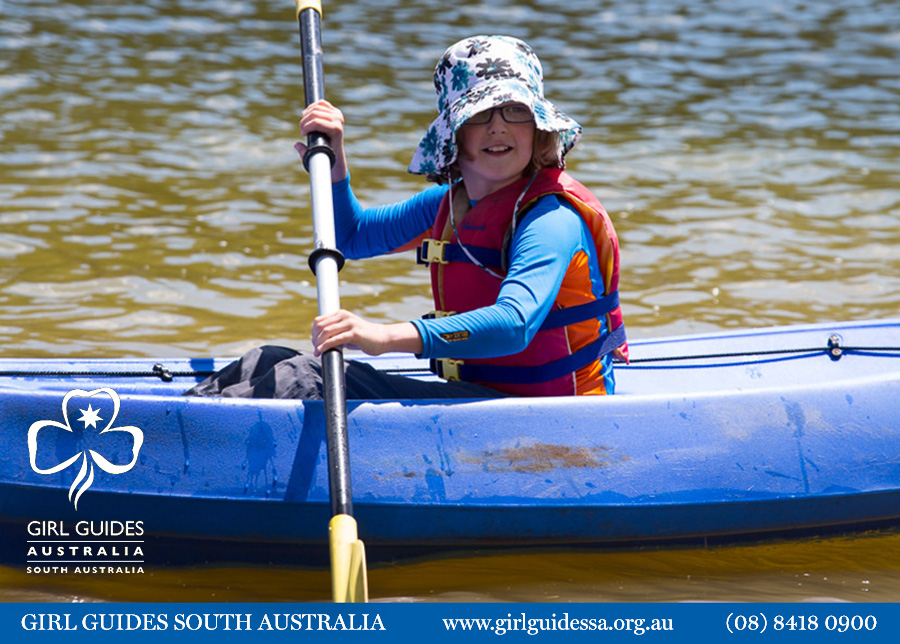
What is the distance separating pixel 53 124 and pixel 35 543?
5958 millimetres

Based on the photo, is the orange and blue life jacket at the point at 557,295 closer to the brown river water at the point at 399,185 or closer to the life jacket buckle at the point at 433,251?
the life jacket buckle at the point at 433,251

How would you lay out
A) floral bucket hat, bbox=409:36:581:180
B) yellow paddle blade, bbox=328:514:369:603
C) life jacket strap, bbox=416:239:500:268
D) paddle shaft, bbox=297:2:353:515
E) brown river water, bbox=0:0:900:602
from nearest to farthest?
yellow paddle blade, bbox=328:514:369:603 → paddle shaft, bbox=297:2:353:515 → floral bucket hat, bbox=409:36:581:180 → life jacket strap, bbox=416:239:500:268 → brown river water, bbox=0:0:900:602

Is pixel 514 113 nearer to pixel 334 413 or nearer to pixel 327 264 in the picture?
pixel 327 264

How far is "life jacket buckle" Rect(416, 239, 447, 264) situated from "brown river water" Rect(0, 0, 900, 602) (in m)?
0.77

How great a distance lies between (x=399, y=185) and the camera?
7.27 meters

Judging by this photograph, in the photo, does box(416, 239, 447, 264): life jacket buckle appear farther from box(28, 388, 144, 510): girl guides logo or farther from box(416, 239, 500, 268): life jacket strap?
box(28, 388, 144, 510): girl guides logo

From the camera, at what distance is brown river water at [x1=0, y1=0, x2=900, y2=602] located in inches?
120

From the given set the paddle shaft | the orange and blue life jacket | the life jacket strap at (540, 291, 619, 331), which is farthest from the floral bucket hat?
the life jacket strap at (540, 291, 619, 331)

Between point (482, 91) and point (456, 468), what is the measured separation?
2.97ft

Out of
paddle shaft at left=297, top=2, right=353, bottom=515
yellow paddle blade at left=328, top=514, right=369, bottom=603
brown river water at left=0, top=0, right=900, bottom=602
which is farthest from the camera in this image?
brown river water at left=0, top=0, right=900, bottom=602

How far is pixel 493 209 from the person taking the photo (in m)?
2.93

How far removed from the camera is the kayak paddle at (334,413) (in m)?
2.53
